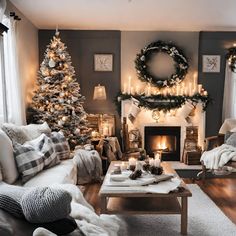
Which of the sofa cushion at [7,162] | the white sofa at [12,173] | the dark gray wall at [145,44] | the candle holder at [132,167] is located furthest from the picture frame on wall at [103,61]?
the sofa cushion at [7,162]

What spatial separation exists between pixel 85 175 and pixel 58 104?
1.23 m

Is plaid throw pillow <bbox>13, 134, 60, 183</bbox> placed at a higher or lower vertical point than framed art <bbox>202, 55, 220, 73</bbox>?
lower

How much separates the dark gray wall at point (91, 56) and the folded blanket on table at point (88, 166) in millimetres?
1434

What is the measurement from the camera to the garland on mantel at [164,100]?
16.8 ft

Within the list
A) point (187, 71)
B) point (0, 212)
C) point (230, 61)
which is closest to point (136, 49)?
point (187, 71)

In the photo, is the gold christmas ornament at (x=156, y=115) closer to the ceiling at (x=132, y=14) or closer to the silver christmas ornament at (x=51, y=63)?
the ceiling at (x=132, y=14)

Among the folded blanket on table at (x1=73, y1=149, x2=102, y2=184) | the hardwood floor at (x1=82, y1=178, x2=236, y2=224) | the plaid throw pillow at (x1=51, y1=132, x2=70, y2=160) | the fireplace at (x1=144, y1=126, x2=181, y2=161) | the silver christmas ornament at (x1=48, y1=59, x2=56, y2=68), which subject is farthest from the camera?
the fireplace at (x1=144, y1=126, x2=181, y2=161)

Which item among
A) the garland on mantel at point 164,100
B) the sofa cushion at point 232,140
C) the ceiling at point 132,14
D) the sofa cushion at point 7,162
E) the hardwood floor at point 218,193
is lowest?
the hardwood floor at point 218,193

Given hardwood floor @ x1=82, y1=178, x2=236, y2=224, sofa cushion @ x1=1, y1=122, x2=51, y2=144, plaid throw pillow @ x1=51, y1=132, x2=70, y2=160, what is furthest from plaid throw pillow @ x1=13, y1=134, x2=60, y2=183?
hardwood floor @ x1=82, y1=178, x2=236, y2=224

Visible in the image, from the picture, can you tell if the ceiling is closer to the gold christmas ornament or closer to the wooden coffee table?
the gold christmas ornament

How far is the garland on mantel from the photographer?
5113 mm

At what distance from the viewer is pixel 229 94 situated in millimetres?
5270

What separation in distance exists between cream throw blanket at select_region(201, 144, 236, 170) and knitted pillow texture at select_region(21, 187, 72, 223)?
9.47 feet

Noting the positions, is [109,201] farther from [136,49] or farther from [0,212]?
[136,49]
